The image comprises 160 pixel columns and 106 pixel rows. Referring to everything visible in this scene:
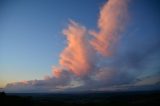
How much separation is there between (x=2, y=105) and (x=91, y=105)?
18.7 metres

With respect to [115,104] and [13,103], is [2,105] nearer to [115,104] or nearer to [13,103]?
[13,103]

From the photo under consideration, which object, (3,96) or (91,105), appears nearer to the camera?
(3,96)

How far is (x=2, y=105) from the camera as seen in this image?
28.8 metres

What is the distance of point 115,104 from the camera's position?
127ft

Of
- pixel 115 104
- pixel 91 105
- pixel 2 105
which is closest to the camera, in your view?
pixel 2 105

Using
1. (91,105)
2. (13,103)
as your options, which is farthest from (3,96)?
(91,105)

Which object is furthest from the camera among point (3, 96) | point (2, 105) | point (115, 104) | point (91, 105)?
point (91, 105)

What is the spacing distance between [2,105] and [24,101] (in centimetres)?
481

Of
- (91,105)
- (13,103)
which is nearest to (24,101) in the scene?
(13,103)

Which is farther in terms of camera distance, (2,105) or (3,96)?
(3,96)

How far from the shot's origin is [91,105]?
137ft

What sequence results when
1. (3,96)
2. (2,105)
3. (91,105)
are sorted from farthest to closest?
(91,105) < (3,96) < (2,105)

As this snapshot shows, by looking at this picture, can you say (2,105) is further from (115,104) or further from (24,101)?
(115,104)

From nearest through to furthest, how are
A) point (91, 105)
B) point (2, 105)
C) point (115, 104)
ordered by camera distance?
point (2, 105), point (115, 104), point (91, 105)
